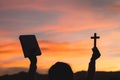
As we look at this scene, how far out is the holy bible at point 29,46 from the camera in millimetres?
14195

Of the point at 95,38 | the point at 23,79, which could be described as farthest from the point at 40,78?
the point at 95,38

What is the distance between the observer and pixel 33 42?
47.1ft

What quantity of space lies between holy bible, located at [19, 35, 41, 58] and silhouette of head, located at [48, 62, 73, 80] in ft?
8.45

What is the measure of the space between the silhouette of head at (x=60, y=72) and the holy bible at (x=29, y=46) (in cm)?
258

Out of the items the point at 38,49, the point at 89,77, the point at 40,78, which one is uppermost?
the point at 38,49

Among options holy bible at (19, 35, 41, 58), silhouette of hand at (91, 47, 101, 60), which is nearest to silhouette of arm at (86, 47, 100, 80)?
silhouette of hand at (91, 47, 101, 60)

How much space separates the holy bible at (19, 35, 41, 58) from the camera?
14.2 metres

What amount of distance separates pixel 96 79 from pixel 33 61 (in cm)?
4646

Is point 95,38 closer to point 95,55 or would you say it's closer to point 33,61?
point 95,55

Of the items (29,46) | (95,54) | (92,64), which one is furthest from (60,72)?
(95,54)

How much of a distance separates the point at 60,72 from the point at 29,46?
2.79 meters

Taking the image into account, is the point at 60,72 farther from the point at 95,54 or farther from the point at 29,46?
the point at 95,54

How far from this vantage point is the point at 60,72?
1170 centimetres

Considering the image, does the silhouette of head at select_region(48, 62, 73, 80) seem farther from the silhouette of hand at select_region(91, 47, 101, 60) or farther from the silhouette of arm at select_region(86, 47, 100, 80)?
the silhouette of hand at select_region(91, 47, 101, 60)
